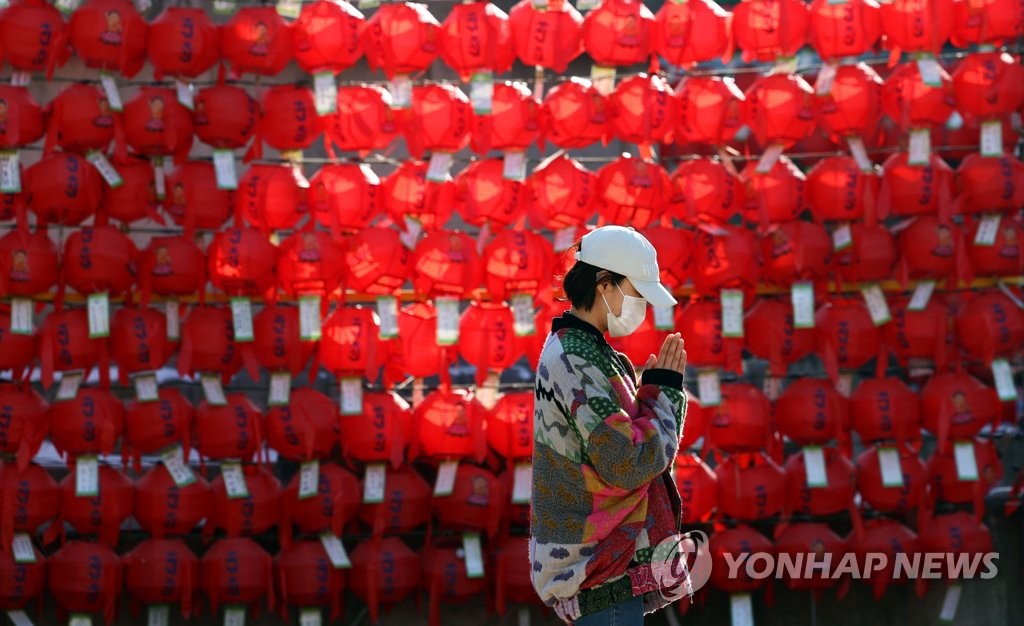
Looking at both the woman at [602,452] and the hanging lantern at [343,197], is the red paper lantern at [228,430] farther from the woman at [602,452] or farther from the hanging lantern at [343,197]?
the woman at [602,452]

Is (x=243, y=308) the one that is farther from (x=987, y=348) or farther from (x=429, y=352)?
(x=987, y=348)

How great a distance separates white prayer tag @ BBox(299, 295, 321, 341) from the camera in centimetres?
609

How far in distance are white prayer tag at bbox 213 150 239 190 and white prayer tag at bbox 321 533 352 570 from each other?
1522 millimetres

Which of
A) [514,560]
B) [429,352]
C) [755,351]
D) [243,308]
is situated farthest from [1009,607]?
[243,308]

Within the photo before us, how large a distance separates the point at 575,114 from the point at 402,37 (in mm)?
791

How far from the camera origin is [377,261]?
239 inches

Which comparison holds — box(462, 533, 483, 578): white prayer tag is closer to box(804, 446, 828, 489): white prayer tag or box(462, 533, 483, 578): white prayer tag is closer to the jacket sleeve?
box(804, 446, 828, 489): white prayer tag

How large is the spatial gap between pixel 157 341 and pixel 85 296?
365 mm

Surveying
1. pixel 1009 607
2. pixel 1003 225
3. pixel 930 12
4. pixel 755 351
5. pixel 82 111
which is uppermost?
pixel 930 12

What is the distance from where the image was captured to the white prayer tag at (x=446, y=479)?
6125mm

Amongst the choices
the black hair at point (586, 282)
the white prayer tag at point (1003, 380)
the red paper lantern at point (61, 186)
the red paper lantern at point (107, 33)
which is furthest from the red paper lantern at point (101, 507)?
the white prayer tag at point (1003, 380)

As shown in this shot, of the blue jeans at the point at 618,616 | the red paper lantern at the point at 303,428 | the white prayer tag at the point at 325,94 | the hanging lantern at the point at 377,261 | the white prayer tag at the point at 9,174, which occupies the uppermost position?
the white prayer tag at the point at 325,94

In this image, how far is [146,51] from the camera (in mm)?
6117

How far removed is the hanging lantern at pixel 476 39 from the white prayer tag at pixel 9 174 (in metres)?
1.82
